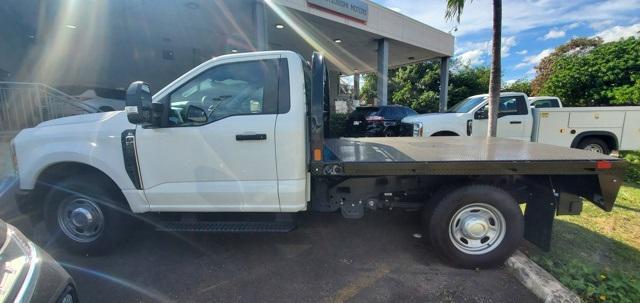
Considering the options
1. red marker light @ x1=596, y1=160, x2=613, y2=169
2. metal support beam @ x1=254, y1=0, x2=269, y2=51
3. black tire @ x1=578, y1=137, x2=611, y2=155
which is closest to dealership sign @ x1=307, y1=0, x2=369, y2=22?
metal support beam @ x1=254, y1=0, x2=269, y2=51

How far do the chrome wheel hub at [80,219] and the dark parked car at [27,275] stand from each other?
148 centimetres

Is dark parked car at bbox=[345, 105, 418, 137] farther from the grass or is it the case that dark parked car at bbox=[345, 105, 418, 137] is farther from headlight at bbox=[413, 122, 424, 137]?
the grass

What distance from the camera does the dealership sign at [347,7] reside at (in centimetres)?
1017

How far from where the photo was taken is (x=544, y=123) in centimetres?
782

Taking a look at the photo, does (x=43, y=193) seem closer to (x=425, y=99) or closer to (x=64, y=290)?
(x=64, y=290)

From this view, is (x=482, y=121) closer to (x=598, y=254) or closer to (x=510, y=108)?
(x=510, y=108)

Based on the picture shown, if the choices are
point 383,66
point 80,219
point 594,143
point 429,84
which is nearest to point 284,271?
point 80,219

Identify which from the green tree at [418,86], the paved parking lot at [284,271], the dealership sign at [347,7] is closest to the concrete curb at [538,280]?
the paved parking lot at [284,271]

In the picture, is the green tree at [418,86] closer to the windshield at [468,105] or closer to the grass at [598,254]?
the windshield at [468,105]

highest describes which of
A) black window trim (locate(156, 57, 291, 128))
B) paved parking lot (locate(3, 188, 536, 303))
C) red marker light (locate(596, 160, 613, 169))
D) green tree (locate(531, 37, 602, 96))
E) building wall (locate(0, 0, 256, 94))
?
green tree (locate(531, 37, 602, 96))

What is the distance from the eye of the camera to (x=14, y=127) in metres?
6.73

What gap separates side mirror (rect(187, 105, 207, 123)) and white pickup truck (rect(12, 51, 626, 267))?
0.01 metres

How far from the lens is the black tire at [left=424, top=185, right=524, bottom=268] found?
9.73 feet

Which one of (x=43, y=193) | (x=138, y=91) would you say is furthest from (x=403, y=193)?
(x=43, y=193)
